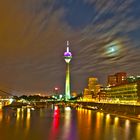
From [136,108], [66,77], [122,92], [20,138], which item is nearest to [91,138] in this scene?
[20,138]

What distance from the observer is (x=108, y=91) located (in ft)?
385

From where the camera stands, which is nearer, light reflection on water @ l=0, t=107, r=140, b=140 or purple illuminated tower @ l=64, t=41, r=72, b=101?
light reflection on water @ l=0, t=107, r=140, b=140

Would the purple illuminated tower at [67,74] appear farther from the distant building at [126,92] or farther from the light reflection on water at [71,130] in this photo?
the light reflection on water at [71,130]

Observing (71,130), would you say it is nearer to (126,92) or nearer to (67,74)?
(126,92)

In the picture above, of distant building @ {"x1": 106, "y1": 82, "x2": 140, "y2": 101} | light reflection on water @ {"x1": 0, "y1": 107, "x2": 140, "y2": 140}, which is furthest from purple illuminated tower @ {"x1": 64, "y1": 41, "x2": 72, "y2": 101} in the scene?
light reflection on water @ {"x1": 0, "y1": 107, "x2": 140, "y2": 140}

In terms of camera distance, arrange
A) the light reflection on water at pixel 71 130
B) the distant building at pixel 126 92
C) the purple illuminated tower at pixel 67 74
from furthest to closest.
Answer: the purple illuminated tower at pixel 67 74
the distant building at pixel 126 92
the light reflection on water at pixel 71 130

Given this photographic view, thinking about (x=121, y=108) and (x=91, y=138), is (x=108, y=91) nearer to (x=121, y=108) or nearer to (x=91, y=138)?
(x=121, y=108)

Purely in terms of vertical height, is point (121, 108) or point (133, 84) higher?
point (133, 84)

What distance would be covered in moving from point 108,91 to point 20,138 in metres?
88.5

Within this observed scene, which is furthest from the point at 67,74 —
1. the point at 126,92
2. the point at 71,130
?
the point at 71,130

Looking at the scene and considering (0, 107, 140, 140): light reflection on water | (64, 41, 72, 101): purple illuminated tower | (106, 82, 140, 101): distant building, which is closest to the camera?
(0, 107, 140, 140): light reflection on water

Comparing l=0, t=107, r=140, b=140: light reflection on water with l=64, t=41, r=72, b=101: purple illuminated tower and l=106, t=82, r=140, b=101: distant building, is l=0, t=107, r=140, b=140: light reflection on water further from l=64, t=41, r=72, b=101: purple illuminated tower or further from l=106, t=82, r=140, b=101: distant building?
l=64, t=41, r=72, b=101: purple illuminated tower

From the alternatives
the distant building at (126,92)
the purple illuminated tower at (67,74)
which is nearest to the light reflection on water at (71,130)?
the distant building at (126,92)

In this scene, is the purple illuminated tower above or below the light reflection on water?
above
